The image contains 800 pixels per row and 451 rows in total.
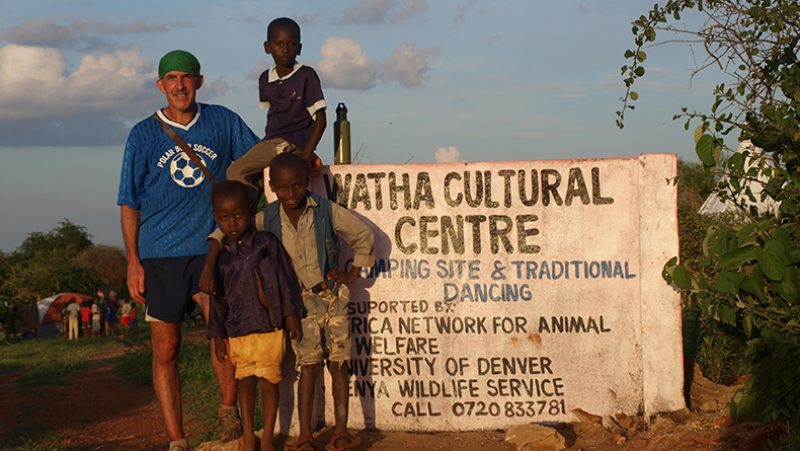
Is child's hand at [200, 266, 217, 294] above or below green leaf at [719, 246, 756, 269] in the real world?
below

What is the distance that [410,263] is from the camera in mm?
4699

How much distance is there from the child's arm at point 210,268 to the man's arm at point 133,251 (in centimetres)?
64

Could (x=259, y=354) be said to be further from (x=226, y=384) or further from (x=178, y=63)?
(x=178, y=63)

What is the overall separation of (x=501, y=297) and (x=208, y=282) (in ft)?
6.51

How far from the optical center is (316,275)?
4051 millimetres

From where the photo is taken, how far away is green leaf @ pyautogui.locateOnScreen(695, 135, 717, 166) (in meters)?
3.69

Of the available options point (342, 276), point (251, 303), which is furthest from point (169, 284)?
point (342, 276)

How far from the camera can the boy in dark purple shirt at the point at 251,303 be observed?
387 centimetres

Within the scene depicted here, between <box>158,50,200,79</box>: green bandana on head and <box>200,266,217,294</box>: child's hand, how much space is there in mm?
1386

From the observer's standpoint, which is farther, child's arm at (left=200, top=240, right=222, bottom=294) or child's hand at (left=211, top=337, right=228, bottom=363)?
child's hand at (left=211, top=337, right=228, bottom=363)

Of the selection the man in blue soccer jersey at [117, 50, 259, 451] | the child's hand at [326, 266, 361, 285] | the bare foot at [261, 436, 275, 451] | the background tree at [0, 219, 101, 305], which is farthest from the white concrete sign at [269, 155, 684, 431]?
the background tree at [0, 219, 101, 305]

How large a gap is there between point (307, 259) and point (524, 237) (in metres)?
1.56

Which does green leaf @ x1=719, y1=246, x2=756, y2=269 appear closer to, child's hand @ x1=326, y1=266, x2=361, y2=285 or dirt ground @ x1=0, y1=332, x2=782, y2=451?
dirt ground @ x1=0, y1=332, x2=782, y2=451

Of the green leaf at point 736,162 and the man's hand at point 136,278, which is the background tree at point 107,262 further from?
the green leaf at point 736,162
